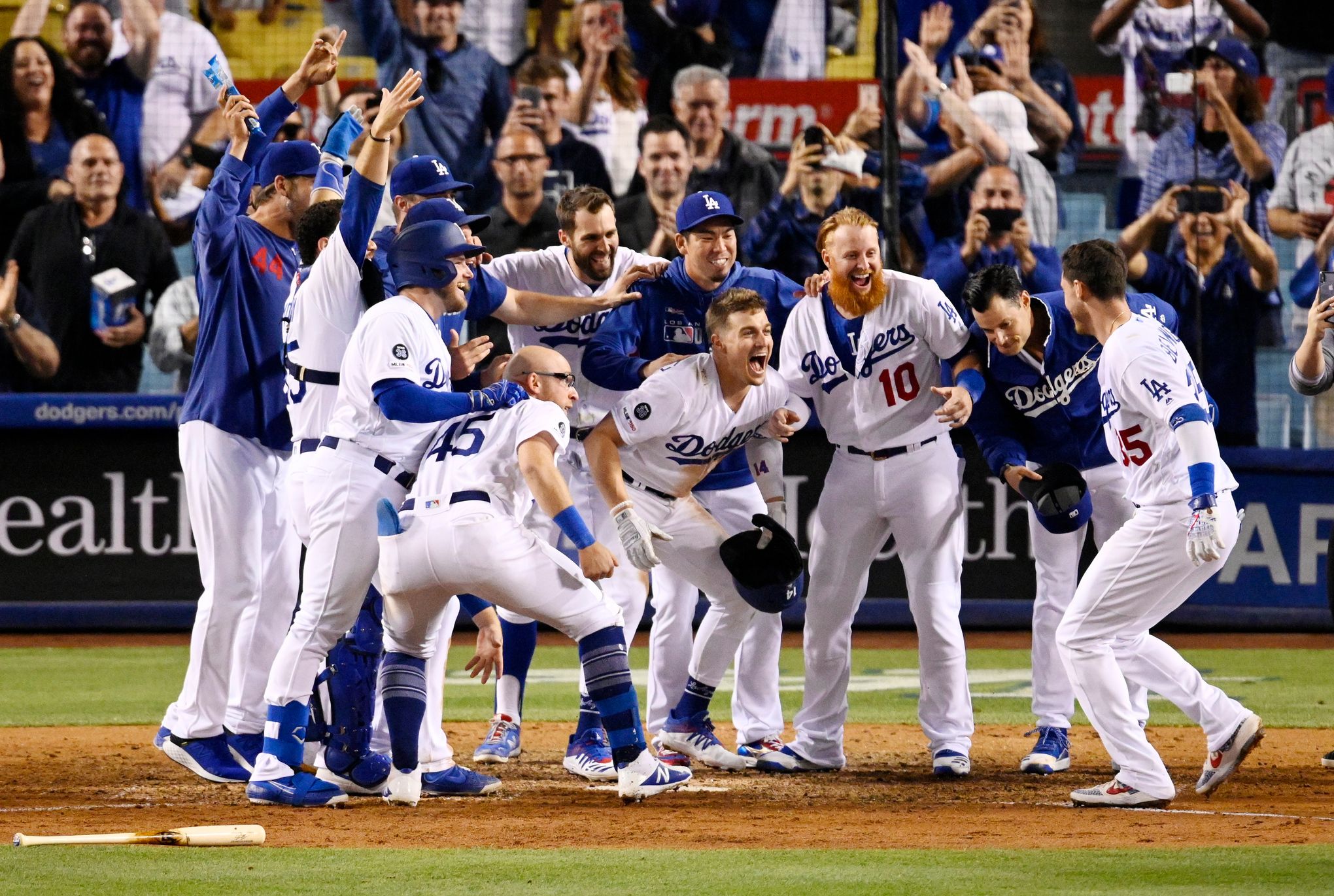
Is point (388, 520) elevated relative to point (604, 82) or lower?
lower

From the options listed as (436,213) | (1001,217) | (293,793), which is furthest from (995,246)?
(293,793)

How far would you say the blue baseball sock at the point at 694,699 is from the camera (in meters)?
6.04

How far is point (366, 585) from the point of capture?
16.5ft

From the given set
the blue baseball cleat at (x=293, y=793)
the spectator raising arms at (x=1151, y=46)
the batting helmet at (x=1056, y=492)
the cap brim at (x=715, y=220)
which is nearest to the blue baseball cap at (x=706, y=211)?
the cap brim at (x=715, y=220)

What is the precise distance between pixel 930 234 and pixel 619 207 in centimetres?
202

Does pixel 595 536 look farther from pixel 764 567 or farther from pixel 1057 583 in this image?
pixel 1057 583

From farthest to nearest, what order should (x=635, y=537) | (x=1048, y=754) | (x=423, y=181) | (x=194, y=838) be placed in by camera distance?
1. (x=1048, y=754)
2. (x=423, y=181)
3. (x=635, y=537)
4. (x=194, y=838)

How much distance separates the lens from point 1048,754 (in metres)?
5.93

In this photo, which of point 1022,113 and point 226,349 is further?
point 1022,113

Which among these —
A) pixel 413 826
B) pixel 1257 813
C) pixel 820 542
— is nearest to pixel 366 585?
pixel 413 826

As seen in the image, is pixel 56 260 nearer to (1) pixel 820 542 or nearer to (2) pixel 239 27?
(2) pixel 239 27

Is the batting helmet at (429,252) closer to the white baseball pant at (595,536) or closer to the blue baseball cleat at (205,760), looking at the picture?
the white baseball pant at (595,536)

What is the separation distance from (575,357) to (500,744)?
152 centimetres

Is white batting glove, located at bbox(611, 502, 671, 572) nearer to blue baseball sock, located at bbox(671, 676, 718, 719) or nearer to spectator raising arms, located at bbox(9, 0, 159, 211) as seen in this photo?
blue baseball sock, located at bbox(671, 676, 718, 719)
